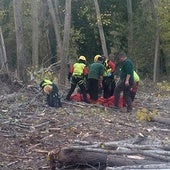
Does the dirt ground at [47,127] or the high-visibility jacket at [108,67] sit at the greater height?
the high-visibility jacket at [108,67]

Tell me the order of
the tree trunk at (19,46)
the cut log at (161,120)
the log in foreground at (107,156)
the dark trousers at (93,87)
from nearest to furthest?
the log in foreground at (107,156), the cut log at (161,120), the dark trousers at (93,87), the tree trunk at (19,46)

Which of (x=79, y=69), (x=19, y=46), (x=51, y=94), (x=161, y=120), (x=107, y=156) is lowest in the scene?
(x=161, y=120)

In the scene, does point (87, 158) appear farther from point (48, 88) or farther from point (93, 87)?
point (93, 87)

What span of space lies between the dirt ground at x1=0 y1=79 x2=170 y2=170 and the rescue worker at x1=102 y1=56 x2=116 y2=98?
39.8 inches

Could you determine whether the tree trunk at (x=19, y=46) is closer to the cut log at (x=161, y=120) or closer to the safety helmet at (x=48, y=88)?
the safety helmet at (x=48, y=88)

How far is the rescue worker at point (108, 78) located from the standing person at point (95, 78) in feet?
0.70

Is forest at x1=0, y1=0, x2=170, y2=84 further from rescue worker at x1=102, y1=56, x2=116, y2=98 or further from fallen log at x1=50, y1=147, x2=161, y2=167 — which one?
fallen log at x1=50, y1=147, x2=161, y2=167

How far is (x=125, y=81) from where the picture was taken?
14.8 metres

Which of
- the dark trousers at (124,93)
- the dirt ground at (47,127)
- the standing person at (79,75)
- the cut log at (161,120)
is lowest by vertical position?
the cut log at (161,120)

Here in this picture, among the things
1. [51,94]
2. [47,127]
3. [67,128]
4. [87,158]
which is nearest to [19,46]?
[51,94]

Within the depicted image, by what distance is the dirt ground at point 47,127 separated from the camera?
997cm

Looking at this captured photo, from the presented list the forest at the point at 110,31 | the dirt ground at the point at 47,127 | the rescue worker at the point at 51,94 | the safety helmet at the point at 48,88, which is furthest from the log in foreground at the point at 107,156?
the forest at the point at 110,31

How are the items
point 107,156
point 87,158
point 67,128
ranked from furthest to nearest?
point 67,128 < point 87,158 < point 107,156

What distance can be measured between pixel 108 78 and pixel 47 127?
4.91 meters
